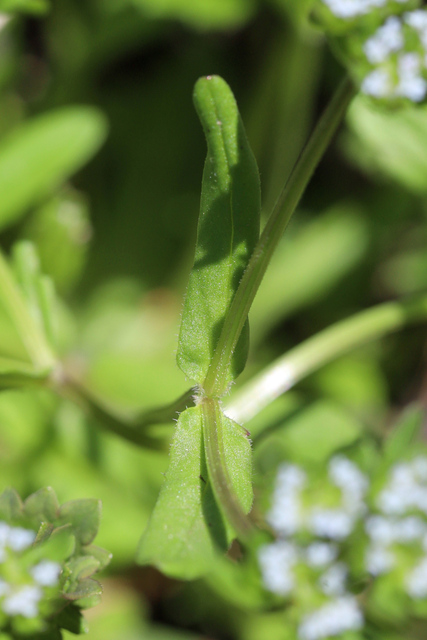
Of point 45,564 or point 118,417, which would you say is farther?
point 118,417

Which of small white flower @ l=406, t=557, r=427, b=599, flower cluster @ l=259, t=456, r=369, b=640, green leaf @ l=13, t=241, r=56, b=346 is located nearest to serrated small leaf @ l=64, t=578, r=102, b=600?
flower cluster @ l=259, t=456, r=369, b=640

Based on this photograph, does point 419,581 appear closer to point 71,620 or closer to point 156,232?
point 71,620

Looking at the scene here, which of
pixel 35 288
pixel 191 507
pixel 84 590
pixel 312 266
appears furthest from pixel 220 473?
pixel 312 266

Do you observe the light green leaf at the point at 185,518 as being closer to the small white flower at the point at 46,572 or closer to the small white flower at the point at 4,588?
the small white flower at the point at 46,572

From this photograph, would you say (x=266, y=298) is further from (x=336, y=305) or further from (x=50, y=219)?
(x=50, y=219)

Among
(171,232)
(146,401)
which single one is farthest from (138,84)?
(146,401)

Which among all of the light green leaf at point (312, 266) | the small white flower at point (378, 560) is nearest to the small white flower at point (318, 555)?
the small white flower at point (378, 560)

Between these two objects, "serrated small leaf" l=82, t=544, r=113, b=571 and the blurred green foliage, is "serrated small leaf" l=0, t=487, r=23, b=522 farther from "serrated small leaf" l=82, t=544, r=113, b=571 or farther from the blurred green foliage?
the blurred green foliage
